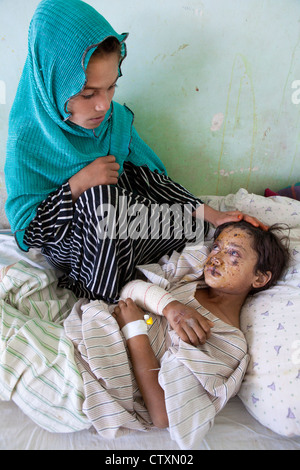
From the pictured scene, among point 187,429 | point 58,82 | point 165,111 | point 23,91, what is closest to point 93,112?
point 58,82

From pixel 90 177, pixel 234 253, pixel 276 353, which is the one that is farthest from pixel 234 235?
pixel 90 177

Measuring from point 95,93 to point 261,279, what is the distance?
2.63 ft

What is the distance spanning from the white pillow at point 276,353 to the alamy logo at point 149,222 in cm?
34

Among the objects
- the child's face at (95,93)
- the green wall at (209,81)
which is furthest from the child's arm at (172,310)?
the green wall at (209,81)

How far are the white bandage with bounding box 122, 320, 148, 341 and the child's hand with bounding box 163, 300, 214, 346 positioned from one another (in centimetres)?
8

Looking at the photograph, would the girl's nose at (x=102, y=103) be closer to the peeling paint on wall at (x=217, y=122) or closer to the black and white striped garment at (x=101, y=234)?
the black and white striped garment at (x=101, y=234)

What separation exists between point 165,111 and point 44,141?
22.8 inches

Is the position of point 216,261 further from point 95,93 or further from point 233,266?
point 95,93

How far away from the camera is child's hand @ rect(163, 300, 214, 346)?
3.20ft

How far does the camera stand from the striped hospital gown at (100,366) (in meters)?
0.86

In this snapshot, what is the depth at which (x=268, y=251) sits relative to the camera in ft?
3.89
